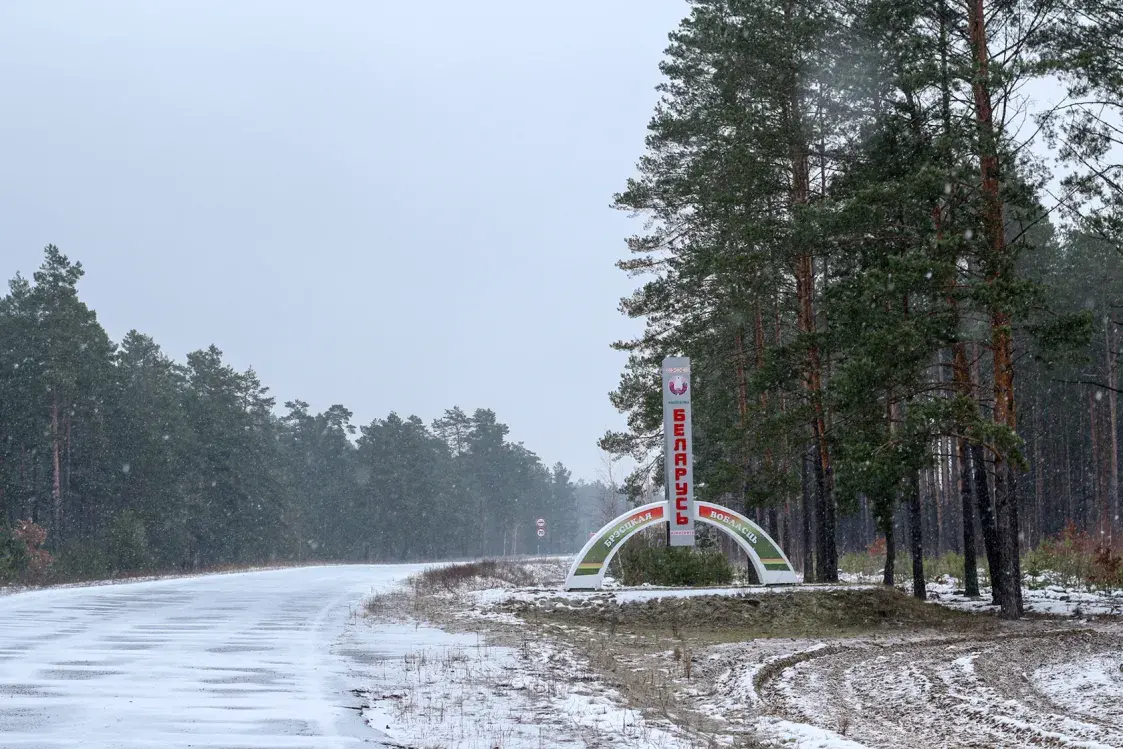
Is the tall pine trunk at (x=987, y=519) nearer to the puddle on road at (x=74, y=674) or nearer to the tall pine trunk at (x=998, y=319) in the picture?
the tall pine trunk at (x=998, y=319)

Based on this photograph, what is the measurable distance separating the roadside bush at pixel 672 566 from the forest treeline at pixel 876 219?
2155 millimetres

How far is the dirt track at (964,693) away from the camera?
33.7 feet

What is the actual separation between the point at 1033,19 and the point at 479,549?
12671 cm

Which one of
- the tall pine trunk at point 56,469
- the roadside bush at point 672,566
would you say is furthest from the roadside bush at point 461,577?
the tall pine trunk at point 56,469

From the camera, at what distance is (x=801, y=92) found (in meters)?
28.7

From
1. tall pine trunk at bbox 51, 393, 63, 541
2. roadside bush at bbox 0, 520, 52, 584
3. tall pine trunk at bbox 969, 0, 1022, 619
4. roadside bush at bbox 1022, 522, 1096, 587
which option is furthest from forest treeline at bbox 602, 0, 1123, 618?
tall pine trunk at bbox 51, 393, 63, 541

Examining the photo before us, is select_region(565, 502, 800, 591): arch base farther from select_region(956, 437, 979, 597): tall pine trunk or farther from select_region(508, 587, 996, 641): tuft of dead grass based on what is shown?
select_region(956, 437, 979, 597): tall pine trunk

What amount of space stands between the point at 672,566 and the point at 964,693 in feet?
53.1

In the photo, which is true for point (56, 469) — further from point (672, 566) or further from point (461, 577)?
point (672, 566)

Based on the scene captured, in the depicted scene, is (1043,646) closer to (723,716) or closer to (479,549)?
(723,716)

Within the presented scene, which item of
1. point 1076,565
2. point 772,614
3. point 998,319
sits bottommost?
point 772,614

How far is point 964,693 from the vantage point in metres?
12.8

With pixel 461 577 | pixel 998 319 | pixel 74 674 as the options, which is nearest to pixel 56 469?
pixel 461 577

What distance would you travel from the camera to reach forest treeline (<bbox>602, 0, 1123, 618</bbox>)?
21.9m
